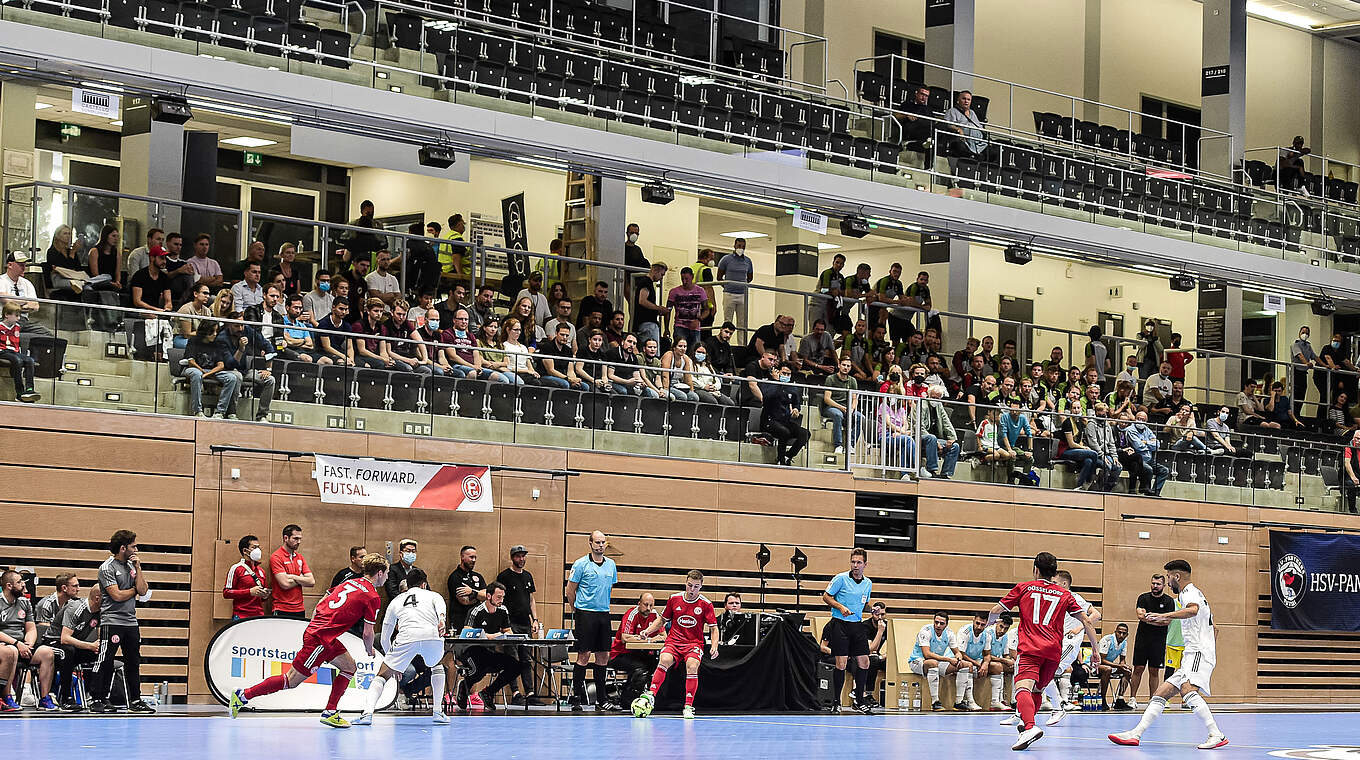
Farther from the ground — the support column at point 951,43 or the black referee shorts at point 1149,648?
the support column at point 951,43

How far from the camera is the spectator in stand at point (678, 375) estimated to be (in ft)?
67.6

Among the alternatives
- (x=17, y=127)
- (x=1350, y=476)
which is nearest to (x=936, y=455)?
(x=1350, y=476)

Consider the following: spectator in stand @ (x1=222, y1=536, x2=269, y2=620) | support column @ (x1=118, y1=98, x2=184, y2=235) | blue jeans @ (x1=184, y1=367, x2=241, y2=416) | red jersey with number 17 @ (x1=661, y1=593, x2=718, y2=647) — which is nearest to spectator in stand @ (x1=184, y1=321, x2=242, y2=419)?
blue jeans @ (x1=184, y1=367, x2=241, y2=416)

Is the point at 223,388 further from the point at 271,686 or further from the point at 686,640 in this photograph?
the point at 686,640

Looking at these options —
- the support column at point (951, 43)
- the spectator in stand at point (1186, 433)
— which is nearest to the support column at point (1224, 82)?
the support column at point (951, 43)

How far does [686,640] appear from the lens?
17234 mm

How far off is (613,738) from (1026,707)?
3.49 m

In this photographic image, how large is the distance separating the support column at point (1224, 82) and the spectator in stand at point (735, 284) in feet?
46.1

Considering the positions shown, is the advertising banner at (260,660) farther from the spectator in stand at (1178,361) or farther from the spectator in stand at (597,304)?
the spectator in stand at (1178,361)

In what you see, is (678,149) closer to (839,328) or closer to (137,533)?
(839,328)

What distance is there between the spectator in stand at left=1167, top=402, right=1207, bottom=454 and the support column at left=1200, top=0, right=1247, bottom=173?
9470 mm

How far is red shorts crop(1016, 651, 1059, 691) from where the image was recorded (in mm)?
13992

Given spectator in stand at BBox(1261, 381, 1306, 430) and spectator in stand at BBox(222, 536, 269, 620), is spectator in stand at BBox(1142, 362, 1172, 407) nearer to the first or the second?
spectator in stand at BBox(1261, 381, 1306, 430)

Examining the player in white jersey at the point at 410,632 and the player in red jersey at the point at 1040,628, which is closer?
the player in red jersey at the point at 1040,628
